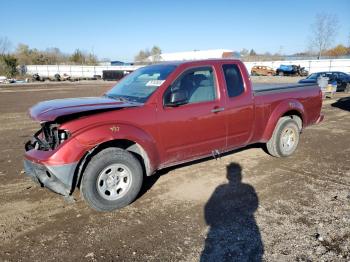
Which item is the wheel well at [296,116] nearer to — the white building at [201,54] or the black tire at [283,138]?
the black tire at [283,138]

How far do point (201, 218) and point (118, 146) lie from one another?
4.84ft

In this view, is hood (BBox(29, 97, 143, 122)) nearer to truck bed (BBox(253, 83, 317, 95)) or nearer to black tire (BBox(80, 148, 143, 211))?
black tire (BBox(80, 148, 143, 211))

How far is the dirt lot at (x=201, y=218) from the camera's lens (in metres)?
3.52

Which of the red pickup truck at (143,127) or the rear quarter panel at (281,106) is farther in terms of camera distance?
the rear quarter panel at (281,106)

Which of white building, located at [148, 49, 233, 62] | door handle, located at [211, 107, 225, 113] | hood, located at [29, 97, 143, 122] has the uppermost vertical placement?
white building, located at [148, 49, 233, 62]

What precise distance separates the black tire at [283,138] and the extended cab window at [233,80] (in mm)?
1369

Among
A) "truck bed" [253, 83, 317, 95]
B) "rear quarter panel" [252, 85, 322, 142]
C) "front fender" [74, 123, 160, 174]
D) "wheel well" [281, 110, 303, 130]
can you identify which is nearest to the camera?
"front fender" [74, 123, 160, 174]

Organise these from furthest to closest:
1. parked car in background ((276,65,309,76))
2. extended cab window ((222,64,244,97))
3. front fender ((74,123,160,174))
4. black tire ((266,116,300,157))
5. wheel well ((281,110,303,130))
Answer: parked car in background ((276,65,309,76)), wheel well ((281,110,303,130)), black tire ((266,116,300,157)), extended cab window ((222,64,244,97)), front fender ((74,123,160,174))

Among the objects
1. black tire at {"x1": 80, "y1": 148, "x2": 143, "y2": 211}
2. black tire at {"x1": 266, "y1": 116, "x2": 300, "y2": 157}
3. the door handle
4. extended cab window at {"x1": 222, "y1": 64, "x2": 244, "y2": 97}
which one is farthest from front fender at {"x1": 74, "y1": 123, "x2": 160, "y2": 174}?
black tire at {"x1": 266, "y1": 116, "x2": 300, "y2": 157}

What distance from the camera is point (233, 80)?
5770 millimetres

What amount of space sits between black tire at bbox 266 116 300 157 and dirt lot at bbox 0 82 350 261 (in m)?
0.42

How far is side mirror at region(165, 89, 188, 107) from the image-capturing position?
4786 millimetres

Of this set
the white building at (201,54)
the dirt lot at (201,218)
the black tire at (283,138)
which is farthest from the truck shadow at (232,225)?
the white building at (201,54)

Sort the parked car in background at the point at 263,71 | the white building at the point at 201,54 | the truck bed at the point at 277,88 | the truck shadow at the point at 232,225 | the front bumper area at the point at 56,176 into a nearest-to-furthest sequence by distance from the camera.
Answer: the truck shadow at the point at 232,225, the front bumper area at the point at 56,176, the truck bed at the point at 277,88, the parked car in background at the point at 263,71, the white building at the point at 201,54
